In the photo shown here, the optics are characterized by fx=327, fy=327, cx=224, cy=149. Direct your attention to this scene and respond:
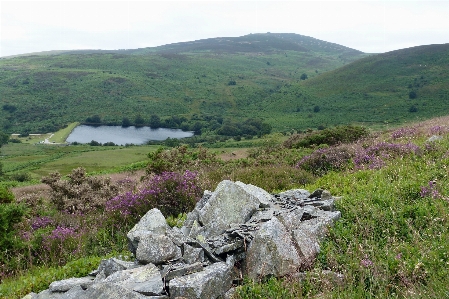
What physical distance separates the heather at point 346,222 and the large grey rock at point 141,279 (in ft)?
4.06

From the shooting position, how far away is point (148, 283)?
4941 mm

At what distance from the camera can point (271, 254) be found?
5.34 meters

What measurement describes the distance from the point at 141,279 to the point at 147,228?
1.80m

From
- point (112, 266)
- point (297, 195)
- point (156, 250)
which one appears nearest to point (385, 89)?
point (297, 195)

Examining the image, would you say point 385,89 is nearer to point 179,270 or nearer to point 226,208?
point 226,208

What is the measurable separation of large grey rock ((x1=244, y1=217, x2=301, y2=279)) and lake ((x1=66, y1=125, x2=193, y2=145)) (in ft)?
361

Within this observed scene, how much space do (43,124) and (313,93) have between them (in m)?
110

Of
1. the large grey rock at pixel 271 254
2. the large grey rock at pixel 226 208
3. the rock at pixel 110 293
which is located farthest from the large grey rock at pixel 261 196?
the rock at pixel 110 293

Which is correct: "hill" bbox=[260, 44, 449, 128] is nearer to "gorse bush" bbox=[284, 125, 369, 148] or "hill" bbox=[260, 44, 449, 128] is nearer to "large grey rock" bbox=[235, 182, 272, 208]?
"gorse bush" bbox=[284, 125, 369, 148]

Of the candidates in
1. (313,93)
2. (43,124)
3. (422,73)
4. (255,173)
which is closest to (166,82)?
(43,124)

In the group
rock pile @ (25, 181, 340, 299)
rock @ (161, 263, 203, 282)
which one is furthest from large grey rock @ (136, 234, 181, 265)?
rock @ (161, 263, 203, 282)

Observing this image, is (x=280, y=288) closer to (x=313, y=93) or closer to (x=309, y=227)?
(x=309, y=227)

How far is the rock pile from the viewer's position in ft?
15.9

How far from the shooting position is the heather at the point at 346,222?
473 centimetres
